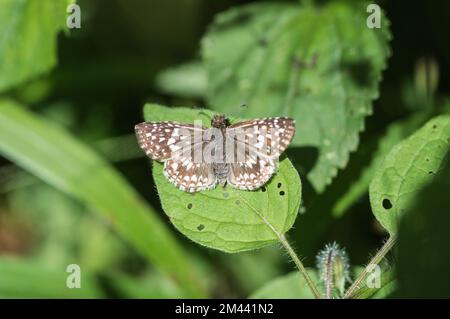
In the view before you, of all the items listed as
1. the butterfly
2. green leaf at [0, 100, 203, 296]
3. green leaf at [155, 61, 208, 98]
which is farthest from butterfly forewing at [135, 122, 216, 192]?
green leaf at [155, 61, 208, 98]

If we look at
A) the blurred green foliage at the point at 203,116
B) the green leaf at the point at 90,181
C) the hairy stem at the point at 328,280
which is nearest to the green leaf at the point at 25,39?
the blurred green foliage at the point at 203,116

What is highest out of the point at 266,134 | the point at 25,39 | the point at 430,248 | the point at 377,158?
the point at 25,39

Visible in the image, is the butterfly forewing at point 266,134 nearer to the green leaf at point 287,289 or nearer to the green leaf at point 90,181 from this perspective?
the green leaf at point 287,289

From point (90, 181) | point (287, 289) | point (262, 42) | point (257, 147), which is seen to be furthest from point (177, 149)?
point (90, 181)

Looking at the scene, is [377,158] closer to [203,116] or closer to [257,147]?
[257,147]

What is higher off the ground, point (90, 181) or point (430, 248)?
point (90, 181)

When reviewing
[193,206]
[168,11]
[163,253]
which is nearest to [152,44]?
[168,11]
